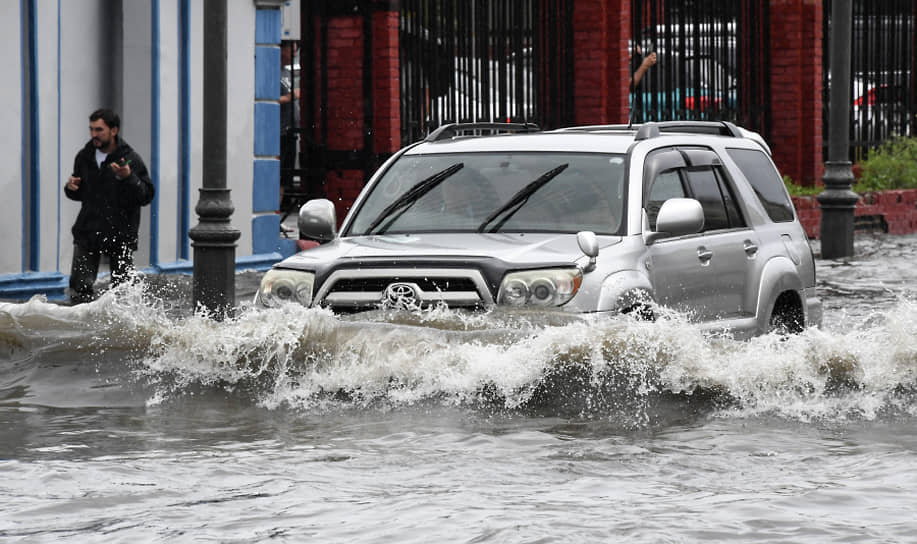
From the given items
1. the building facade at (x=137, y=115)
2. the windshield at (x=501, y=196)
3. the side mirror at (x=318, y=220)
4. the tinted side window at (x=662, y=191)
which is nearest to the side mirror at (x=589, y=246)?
the windshield at (x=501, y=196)

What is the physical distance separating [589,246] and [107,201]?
568 centimetres

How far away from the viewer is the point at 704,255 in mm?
8891

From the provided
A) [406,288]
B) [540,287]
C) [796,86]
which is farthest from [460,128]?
[796,86]

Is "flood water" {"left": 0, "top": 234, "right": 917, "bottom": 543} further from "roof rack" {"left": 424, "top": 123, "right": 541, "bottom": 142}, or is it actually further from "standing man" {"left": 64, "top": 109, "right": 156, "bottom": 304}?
"standing man" {"left": 64, "top": 109, "right": 156, "bottom": 304}

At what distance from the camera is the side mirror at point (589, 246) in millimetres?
7891

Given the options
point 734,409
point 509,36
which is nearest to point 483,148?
point 734,409

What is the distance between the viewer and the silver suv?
26.0 feet

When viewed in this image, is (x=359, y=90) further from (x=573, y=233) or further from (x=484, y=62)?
(x=573, y=233)

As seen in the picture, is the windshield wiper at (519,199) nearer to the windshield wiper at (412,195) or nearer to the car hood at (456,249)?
the car hood at (456,249)

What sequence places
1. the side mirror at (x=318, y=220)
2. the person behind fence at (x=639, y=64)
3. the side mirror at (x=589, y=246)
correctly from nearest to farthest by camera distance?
the side mirror at (x=589, y=246) → the side mirror at (x=318, y=220) → the person behind fence at (x=639, y=64)

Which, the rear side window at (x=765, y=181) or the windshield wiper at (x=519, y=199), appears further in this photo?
the rear side window at (x=765, y=181)

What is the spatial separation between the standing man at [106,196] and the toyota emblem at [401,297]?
489 centimetres

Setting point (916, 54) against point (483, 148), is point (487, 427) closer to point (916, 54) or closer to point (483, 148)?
point (483, 148)

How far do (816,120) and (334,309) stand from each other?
1806 cm
